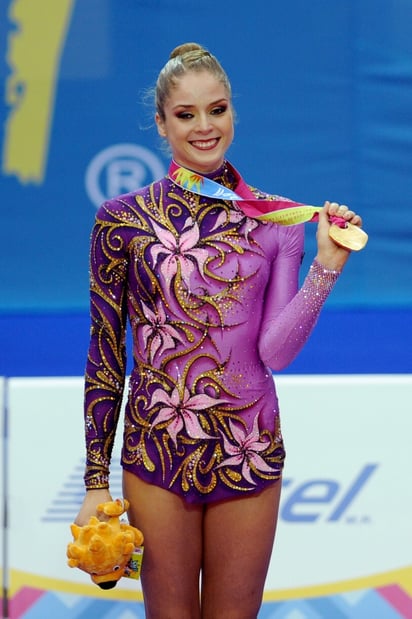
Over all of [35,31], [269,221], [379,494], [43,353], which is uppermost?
[35,31]

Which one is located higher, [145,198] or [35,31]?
[35,31]

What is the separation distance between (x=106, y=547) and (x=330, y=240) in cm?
71

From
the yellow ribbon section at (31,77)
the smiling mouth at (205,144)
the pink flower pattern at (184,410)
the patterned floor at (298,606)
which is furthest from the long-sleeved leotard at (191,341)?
the yellow ribbon section at (31,77)

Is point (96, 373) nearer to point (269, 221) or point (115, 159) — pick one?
point (269, 221)

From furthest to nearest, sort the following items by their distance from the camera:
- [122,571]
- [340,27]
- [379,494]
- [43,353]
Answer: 1. [340,27]
2. [43,353]
3. [379,494]
4. [122,571]

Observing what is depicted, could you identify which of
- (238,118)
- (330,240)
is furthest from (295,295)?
(238,118)

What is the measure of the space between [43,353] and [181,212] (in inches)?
60.7

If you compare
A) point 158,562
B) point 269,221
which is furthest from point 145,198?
point 158,562

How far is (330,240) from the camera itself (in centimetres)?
208

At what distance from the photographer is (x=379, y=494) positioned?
3.07m

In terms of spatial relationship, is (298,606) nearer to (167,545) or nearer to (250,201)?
(167,545)

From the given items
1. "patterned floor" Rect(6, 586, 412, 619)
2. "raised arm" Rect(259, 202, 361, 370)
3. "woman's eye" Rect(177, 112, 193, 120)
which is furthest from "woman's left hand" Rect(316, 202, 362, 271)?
"patterned floor" Rect(6, 586, 412, 619)

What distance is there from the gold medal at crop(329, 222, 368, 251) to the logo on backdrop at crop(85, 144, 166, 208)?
2123mm

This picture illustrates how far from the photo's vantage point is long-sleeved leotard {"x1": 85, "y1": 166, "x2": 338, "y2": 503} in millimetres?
2203
